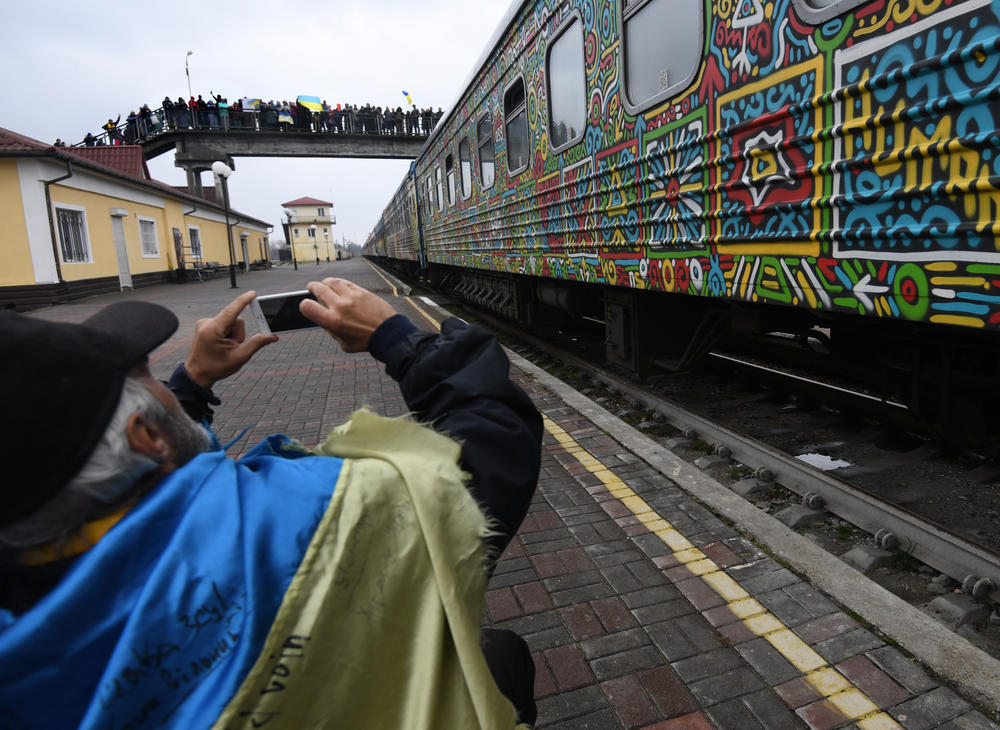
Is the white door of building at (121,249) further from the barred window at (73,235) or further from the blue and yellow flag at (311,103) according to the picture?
the blue and yellow flag at (311,103)

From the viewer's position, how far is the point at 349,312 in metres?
1.30

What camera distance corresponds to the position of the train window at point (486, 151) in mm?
7688

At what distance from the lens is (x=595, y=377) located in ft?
20.6

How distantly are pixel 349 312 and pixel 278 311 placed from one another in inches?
14.5

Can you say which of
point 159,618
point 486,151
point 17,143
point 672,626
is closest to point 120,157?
point 17,143

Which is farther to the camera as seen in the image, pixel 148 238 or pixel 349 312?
pixel 148 238

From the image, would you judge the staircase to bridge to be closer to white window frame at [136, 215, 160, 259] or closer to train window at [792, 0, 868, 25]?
white window frame at [136, 215, 160, 259]

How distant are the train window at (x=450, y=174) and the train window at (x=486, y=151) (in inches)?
81.2

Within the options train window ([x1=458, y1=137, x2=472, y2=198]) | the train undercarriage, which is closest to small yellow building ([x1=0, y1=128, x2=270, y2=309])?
train window ([x1=458, y1=137, x2=472, y2=198])

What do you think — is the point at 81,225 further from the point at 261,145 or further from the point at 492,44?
the point at 492,44

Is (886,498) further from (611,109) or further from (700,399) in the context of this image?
(611,109)

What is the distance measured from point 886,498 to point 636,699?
1857 millimetres

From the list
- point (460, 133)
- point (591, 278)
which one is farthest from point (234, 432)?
point (460, 133)

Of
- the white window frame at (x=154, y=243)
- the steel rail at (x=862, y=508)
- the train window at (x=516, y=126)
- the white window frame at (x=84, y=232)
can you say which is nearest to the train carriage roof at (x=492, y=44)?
the train window at (x=516, y=126)
